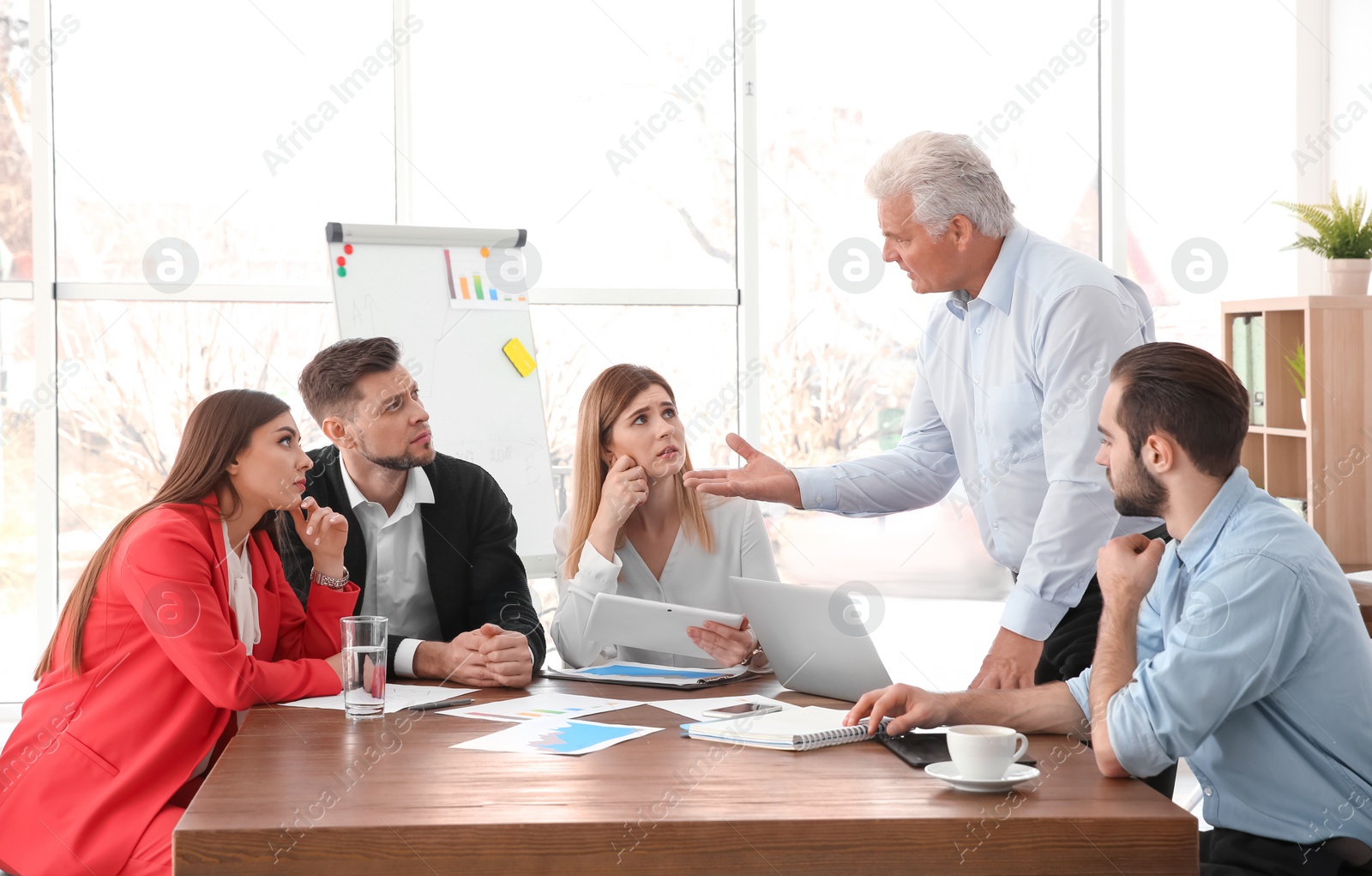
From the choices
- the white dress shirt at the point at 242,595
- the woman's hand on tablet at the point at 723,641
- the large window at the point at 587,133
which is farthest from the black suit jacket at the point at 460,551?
the large window at the point at 587,133

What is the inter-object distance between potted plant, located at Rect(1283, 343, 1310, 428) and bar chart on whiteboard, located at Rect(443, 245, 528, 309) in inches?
99.7

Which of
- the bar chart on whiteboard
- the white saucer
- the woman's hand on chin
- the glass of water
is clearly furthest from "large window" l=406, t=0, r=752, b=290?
the white saucer

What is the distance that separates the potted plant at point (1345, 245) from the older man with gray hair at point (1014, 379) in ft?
6.08

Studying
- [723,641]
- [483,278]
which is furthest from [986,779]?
[483,278]

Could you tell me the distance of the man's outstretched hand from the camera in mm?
2484

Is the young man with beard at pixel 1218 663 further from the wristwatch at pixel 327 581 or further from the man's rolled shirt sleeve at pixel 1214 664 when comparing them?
the wristwatch at pixel 327 581

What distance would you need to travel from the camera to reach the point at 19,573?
4.10m

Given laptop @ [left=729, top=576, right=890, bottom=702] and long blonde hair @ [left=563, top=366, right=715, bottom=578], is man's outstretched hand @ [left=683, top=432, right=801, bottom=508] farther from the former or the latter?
laptop @ [left=729, top=576, right=890, bottom=702]

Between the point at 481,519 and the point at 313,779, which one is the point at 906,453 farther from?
the point at 313,779

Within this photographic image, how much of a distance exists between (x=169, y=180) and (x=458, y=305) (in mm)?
1335

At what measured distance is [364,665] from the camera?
171 centimetres

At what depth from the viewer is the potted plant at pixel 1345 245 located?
3.75 m

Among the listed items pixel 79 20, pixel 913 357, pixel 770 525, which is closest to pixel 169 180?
pixel 79 20

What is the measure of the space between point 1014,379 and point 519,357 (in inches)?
71.7
